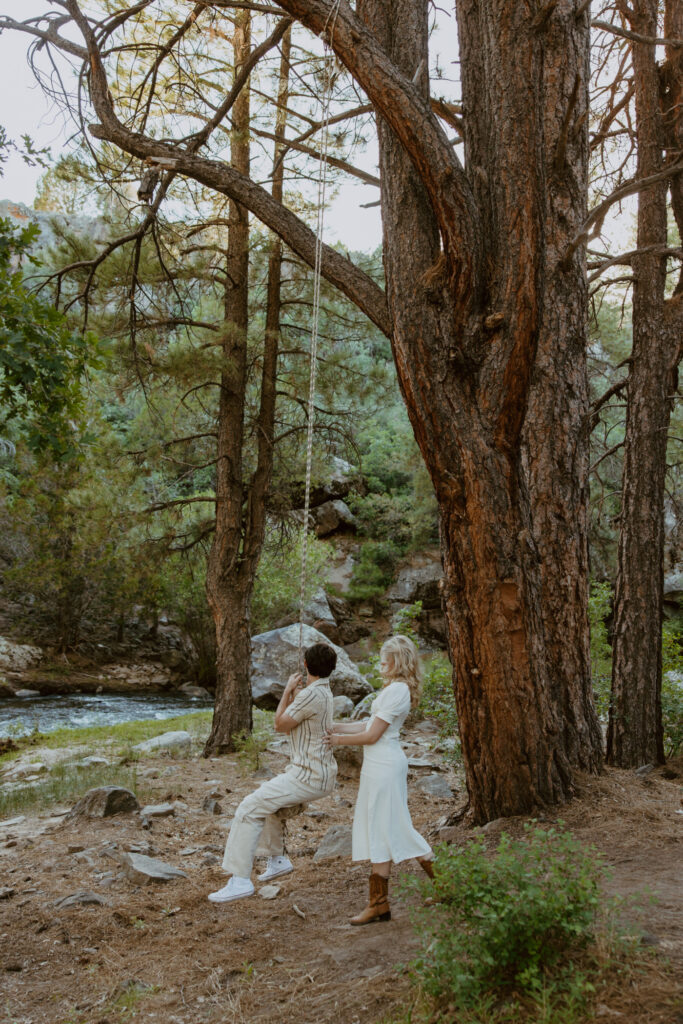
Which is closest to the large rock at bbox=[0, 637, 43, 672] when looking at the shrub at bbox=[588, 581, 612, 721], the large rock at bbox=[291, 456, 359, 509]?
the large rock at bbox=[291, 456, 359, 509]

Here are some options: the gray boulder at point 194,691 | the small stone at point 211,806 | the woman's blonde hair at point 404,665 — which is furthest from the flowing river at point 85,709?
the woman's blonde hair at point 404,665

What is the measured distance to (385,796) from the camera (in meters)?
3.52

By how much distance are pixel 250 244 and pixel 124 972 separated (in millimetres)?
7549

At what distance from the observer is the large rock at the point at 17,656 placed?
1727cm

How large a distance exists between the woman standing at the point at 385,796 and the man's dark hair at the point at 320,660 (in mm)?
354

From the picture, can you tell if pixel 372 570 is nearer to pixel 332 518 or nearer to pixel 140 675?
pixel 332 518

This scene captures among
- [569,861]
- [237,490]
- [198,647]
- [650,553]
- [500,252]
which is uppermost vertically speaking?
[500,252]

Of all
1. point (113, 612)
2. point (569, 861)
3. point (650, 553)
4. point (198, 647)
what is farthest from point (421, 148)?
point (113, 612)

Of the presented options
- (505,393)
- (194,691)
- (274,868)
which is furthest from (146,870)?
(194,691)

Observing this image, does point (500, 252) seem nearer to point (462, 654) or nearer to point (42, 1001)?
point (462, 654)

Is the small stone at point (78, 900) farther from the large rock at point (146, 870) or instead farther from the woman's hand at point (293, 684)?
the woman's hand at point (293, 684)

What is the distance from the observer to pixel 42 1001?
306 cm

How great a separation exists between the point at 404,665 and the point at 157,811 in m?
3.23

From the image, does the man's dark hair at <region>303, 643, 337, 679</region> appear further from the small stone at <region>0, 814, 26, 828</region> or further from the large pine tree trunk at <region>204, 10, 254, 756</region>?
the large pine tree trunk at <region>204, 10, 254, 756</region>
